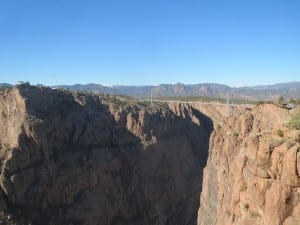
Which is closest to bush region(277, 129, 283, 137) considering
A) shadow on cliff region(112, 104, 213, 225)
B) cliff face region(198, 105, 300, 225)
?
cliff face region(198, 105, 300, 225)

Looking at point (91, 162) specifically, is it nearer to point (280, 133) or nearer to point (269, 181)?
point (280, 133)

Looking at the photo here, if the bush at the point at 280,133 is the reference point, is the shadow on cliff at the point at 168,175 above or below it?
below

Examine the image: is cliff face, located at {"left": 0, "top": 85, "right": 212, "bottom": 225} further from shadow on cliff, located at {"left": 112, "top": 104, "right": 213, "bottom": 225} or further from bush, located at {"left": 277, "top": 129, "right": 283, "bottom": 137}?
bush, located at {"left": 277, "top": 129, "right": 283, "bottom": 137}

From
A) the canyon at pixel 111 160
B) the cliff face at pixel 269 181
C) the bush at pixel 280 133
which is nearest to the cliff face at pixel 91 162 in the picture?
the canyon at pixel 111 160

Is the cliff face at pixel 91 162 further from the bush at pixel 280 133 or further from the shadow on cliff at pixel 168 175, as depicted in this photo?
the bush at pixel 280 133

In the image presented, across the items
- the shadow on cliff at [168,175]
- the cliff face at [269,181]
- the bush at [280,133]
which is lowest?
the shadow on cliff at [168,175]

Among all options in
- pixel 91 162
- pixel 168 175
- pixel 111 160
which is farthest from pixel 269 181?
pixel 168 175

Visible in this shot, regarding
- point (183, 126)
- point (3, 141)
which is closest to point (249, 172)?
point (3, 141)
